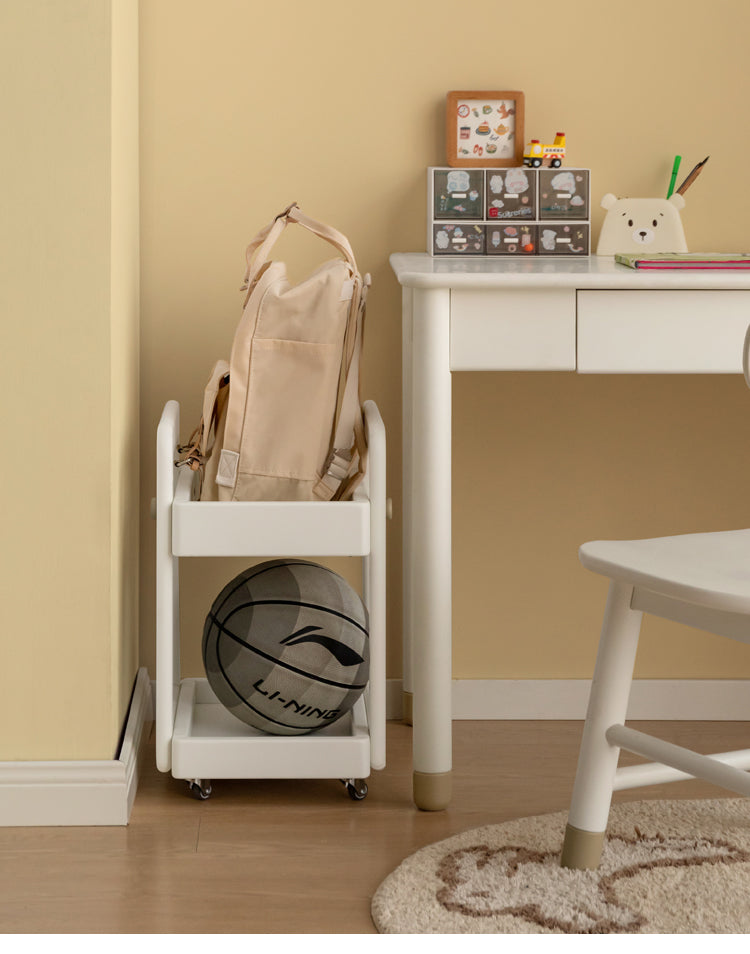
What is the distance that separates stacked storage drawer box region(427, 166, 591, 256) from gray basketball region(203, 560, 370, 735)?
641 mm

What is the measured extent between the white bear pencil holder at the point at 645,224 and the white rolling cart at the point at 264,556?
0.57m

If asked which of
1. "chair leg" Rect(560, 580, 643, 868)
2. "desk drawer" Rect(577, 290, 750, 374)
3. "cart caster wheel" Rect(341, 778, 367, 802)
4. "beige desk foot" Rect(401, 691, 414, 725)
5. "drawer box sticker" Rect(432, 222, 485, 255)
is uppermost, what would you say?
"drawer box sticker" Rect(432, 222, 485, 255)

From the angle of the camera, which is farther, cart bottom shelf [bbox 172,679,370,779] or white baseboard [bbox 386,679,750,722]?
white baseboard [bbox 386,679,750,722]

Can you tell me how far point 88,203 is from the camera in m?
1.37

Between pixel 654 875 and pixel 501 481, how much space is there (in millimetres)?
A: 763

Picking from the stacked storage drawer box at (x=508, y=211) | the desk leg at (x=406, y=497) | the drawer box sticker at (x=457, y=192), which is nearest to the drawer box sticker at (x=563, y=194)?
the stacked storage drawer box at (x=508, y=211)

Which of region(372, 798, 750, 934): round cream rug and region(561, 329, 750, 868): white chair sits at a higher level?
region(561, 329, 750, 868): white chair

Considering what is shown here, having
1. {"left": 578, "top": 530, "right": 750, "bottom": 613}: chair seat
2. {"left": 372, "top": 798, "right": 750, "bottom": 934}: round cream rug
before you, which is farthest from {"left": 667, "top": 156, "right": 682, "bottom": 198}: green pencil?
{"left": 372, "top": 798, "right": 750, "bottom": 934}: round cream rug

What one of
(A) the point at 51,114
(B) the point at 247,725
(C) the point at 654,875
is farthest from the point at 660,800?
(A) the point at 51,114

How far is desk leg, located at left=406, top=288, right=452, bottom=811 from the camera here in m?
1.45

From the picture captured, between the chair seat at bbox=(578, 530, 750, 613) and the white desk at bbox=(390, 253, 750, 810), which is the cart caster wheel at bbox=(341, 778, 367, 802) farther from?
the chair seat at bbox=(578, 530, 750, 613)

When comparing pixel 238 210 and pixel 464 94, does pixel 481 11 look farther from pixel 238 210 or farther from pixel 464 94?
pixel 238 210

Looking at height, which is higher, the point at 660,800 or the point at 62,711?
the point at 62,711

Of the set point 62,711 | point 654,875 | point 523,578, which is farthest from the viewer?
point 523,578
